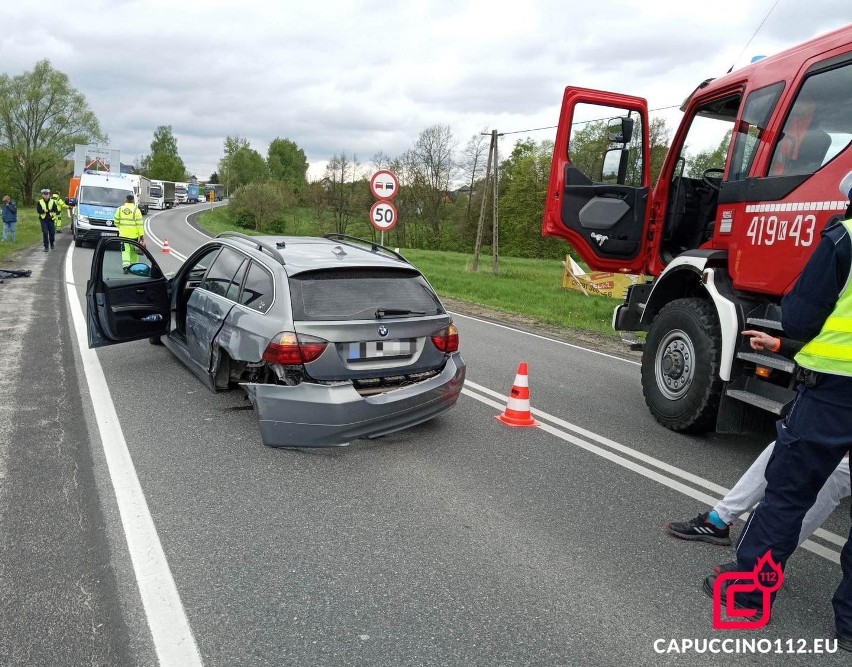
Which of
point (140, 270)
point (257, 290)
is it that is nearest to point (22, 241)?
point (140, 270)

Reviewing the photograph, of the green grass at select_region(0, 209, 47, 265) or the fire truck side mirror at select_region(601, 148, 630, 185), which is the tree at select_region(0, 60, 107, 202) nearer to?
the green grass at select_region(0, 209, 47, 265)

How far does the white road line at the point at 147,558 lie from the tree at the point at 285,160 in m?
101

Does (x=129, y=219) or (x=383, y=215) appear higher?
(x=383, y=215)

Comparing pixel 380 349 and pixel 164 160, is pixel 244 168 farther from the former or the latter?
pixel 380 349

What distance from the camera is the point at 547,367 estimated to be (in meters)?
8.38

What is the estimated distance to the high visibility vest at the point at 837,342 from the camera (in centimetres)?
272

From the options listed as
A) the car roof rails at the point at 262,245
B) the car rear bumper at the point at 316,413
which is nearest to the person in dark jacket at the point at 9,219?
the car roof rails at the point at 262,245

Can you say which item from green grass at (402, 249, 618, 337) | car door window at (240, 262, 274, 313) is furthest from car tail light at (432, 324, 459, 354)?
green grass at (402, 249, 618, 337)

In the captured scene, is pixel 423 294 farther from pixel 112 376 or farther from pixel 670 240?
pixel 112 376

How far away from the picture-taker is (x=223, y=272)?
5.93m

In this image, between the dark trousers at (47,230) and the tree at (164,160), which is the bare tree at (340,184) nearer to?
the dark trousers at (47,230)

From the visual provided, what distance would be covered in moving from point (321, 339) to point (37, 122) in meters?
68.9

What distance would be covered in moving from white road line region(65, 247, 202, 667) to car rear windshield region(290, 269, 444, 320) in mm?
1574

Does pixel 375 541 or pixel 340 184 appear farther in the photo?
pixel 340 184
